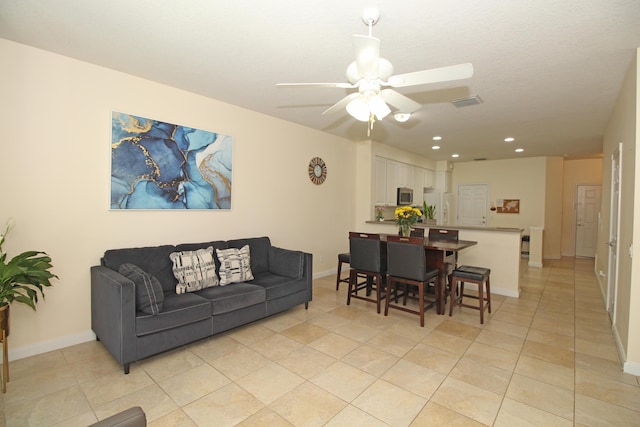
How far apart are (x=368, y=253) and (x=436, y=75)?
2506 millimetres

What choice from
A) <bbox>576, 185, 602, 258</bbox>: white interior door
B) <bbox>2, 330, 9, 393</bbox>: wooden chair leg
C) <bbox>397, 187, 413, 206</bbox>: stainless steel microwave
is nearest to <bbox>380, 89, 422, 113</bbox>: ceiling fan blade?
<bbox>2, 330, 9, 393</bbox>: wooden chair leg

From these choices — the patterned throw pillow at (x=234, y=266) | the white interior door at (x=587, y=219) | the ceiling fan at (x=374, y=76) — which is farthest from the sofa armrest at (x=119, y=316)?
the white interior door at (x=587, y=219)

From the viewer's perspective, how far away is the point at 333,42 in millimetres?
2467

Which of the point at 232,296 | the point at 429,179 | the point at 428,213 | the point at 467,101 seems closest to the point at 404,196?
the point at 428,213

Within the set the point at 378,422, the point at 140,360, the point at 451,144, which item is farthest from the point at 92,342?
the point at 451,144

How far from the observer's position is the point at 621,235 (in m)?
3.04

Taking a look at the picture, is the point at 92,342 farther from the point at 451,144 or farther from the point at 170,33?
the point at 451,144

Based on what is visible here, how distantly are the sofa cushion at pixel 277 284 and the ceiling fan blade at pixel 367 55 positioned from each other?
2428 millimetres

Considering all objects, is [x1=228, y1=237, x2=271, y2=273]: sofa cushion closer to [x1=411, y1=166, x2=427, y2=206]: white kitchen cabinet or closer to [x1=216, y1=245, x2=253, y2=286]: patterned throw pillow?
[x1=216, y1=245, x2=253, y2=286]: patterned throw pillow

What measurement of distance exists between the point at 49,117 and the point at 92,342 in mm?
2127

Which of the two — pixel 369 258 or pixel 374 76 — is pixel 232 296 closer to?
pixel 369 258

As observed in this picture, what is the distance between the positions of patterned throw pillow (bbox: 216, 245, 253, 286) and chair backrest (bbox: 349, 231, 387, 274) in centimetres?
139

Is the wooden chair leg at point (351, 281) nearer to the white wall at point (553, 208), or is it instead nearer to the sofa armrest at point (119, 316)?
the sofa armrest at point (119, 316)

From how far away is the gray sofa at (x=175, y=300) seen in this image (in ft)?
8.03
